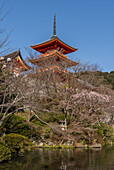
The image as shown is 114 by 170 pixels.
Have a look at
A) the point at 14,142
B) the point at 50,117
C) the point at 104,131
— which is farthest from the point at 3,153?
the point at 104,131

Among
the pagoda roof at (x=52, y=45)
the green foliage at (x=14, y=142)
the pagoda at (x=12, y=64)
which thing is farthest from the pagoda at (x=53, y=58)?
the green foliage at (x=14, y=142)

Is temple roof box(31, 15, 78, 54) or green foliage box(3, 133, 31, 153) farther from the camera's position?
temple roof box(31, 15, 78, 54)

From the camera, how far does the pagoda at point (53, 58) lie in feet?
66.6

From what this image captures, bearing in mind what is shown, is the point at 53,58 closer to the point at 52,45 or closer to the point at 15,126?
the point at 52,45

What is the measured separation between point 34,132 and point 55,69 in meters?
8.80

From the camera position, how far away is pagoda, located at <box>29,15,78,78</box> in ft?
66.6

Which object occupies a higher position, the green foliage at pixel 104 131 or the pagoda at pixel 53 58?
the pagoda at pixel 53 58

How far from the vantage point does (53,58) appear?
2359 cm

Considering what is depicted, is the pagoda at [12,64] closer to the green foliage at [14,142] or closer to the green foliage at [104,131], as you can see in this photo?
the green foliage at [14,142]

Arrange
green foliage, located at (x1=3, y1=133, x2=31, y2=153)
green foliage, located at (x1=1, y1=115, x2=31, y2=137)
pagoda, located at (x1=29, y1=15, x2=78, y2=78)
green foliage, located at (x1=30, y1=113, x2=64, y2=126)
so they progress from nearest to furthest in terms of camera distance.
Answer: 1. green foliage, located at (x1=3, y1=133, x2=31, y2=153)
2. green foliage, located at (x1=1, y1=115, x2=31, y2=137)
3. green foliage, located at (x1=30, y1=113, x2=64, y2=126)
4. pagoda, located at (x1=29, y1=15, x2=78, y2=78)

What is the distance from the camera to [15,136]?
10.6 meters

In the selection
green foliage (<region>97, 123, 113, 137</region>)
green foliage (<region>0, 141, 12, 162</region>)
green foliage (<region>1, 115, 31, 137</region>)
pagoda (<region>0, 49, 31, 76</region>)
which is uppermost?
pagoda (<region>0, 49, 31, 76</region>)

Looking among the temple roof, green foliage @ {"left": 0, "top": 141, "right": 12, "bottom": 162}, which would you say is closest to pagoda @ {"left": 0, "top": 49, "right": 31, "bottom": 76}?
green foliage @ {"left": 0, "top": 141, "right": 12, "bottom": 162}

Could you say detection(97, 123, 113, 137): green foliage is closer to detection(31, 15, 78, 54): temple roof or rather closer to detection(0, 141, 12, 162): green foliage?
detection(0, 141, 12, 162): green foliage
